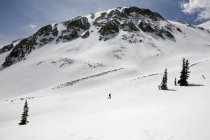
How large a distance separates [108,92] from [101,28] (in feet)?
280

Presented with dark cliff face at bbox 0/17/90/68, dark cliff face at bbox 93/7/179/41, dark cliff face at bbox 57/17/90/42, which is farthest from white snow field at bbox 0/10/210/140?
dark cliff face at bbox 57/17/90/42

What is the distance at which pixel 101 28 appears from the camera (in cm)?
13712

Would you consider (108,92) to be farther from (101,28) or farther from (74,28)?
(74,28)

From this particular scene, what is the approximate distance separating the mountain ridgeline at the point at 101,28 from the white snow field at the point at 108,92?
648cm

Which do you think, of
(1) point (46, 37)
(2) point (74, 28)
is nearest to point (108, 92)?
(1) point (46, 37)

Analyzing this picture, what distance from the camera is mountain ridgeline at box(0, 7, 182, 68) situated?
13475cm

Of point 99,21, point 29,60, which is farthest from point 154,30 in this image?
point 29,60

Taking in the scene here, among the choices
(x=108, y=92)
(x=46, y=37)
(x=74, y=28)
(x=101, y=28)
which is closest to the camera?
(x=108, y=92)

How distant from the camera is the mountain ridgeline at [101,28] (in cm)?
13475

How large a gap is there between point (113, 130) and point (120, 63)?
79.7 meters

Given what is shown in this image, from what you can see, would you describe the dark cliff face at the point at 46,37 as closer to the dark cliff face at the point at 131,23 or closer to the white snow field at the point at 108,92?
the white snow field at the point at 108,92

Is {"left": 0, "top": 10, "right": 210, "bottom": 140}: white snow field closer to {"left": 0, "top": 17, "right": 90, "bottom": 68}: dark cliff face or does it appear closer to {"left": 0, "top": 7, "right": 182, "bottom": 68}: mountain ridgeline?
{"left": 0, "top": 7, "right": 182, "bottom": 68}: mountain ridgeline

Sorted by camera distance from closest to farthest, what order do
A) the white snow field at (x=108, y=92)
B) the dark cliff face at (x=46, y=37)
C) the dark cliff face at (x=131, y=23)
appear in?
1. the white snow field at (x=108, y=92)
2. the dark cliff face at (x=131, y=23)
3. the dark cliff face at (x=46, y=37)

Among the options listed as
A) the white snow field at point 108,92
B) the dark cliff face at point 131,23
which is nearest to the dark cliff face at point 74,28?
the dark cliff face at point 131,23
